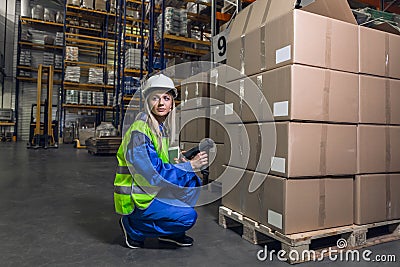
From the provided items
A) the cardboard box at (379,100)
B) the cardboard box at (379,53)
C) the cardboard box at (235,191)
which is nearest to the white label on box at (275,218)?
the cardboard box at (235,191)

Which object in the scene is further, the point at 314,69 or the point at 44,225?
the point at 44,225

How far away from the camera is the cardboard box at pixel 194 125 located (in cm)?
380

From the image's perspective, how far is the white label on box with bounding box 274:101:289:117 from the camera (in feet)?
5.82

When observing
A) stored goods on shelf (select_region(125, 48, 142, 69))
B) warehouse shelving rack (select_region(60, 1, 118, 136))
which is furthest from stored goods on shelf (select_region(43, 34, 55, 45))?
stored goods on shelf (select_region(125, 48, 142, 69))

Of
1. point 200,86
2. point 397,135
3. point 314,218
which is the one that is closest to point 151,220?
point 314,218

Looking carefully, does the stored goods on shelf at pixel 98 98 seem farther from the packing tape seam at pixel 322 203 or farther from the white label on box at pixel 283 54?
the packing tape seam at pixel 322 203

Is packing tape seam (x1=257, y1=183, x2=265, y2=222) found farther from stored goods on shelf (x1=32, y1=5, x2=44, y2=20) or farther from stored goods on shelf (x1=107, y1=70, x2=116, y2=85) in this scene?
stored goods on shelf (x1=32, y1=5, x2=44, y2=20)

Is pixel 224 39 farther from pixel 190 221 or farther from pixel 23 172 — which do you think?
pixel 23 172

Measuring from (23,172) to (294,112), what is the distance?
429 cm

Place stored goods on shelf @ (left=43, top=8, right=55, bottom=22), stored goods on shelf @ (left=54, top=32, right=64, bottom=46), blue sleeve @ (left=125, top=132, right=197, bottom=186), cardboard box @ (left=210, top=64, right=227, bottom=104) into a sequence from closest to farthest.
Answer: blue sleeve @ (left=125, top=132, right=197, bottom=186), cardboard box @ (left=210, top=64, right=227, bottom=104), stored goods on shelf @ (left=43, top=8, right=55, bottom=22), stored goods on shelf @ (left=54, top=32, right=64, bottom=46)

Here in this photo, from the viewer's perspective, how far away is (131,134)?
162 cm

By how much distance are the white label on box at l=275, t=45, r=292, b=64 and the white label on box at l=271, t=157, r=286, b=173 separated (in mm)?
589

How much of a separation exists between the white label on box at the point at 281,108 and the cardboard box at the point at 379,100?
0.57 metres

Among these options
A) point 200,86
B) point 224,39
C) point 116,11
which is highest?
point 116,11
